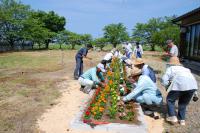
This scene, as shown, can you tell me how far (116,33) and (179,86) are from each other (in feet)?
105

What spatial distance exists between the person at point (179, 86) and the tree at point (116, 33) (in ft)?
103

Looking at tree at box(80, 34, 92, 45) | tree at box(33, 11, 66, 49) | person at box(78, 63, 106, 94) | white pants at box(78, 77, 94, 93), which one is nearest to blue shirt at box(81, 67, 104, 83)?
person at box(78, 63, 106, 94)

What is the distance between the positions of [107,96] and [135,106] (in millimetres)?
1237

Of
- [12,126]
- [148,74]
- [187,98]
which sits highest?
[148,74]

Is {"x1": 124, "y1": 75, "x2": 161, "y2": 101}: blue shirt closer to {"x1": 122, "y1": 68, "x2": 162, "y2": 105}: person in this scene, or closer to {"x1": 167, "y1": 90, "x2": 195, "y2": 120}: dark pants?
{"x1": 122, "y1": 68, "x2": 162, "y2": 105}: person

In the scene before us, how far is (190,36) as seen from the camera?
18.2 m

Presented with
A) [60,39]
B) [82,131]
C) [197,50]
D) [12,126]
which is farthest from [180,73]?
[60,39]

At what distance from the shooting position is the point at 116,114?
5969 mm

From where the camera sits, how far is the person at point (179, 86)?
5.58 m

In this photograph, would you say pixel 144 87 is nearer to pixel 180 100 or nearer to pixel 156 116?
pixel 156 116

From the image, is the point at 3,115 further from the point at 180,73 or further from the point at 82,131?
the point at 180,73

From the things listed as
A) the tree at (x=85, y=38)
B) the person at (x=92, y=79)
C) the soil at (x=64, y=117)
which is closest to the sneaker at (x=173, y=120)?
the soil at (x=64, y=117)

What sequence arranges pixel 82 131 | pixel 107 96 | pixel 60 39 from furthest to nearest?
pixel 60 39, pixel 107 96, pixel 82 131

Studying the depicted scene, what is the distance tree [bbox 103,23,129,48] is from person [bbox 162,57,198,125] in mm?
31539
